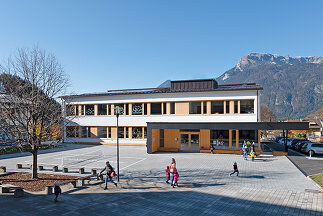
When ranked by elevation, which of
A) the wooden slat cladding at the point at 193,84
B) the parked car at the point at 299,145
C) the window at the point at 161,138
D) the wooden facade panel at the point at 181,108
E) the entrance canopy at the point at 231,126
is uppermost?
the wooden slat cladding at the point at 193,84

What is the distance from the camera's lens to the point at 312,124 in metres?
59.4

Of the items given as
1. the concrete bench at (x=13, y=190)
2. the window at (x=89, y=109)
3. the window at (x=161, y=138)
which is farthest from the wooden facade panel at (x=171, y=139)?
the concrete bench at (x=13, y=190)

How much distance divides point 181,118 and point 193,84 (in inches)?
212

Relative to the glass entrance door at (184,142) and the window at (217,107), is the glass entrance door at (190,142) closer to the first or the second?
the glass entrance door at (184,142)

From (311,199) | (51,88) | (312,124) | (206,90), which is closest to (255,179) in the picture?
(311,199)

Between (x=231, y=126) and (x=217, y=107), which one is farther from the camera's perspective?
(x=217, y=107)

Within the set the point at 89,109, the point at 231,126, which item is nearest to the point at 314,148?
the point at 231,126

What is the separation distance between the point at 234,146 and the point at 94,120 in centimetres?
2162

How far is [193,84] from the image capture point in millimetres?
31266

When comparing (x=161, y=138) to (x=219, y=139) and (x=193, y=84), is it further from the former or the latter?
(x=193, y=84)

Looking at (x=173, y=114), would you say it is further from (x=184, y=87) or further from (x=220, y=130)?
(x=220, y=130)

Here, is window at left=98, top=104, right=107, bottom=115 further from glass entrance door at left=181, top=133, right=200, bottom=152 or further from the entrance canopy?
glass entrance door at left=181, top=133, right=200, bottom=152

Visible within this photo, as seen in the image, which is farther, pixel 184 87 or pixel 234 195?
pixel 184 87

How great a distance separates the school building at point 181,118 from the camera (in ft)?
83.1
